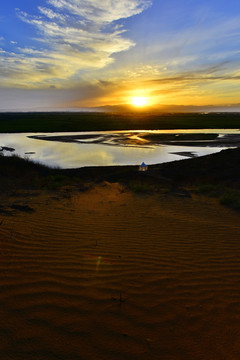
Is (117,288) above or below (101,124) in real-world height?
below

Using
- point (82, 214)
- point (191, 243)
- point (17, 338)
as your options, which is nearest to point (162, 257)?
point (191, 243)

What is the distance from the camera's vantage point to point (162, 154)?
23.7 m

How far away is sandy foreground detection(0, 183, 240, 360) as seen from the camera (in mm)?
2338

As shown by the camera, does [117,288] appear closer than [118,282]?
Yes

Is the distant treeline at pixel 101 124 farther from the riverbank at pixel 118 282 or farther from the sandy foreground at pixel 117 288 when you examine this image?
the sandy foreground at pixel 117 288

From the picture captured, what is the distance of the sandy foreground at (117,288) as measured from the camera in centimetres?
234

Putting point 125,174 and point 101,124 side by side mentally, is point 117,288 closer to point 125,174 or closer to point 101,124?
point 125,174

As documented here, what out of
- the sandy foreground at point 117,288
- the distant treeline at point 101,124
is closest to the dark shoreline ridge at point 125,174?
the sandy foreground at point 117,288

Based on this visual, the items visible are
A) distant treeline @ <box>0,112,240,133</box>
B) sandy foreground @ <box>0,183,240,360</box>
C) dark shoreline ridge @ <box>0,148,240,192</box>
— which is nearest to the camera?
sandy foreground @ <box>0,183,240,360</box>

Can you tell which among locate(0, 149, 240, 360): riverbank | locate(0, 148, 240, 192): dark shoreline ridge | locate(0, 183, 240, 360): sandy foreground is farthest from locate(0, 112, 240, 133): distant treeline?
locate(0, 183, 240, 360): sandy foreground

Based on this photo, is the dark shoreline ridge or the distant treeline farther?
the distant treeline

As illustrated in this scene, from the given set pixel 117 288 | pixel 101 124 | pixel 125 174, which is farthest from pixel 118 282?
pixel 101 124

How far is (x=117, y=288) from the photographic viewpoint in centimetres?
325

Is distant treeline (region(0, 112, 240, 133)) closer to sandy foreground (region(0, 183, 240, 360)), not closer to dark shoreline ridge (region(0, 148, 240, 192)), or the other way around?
dark shoreline ridge (region(0, 148, 240, 192))
